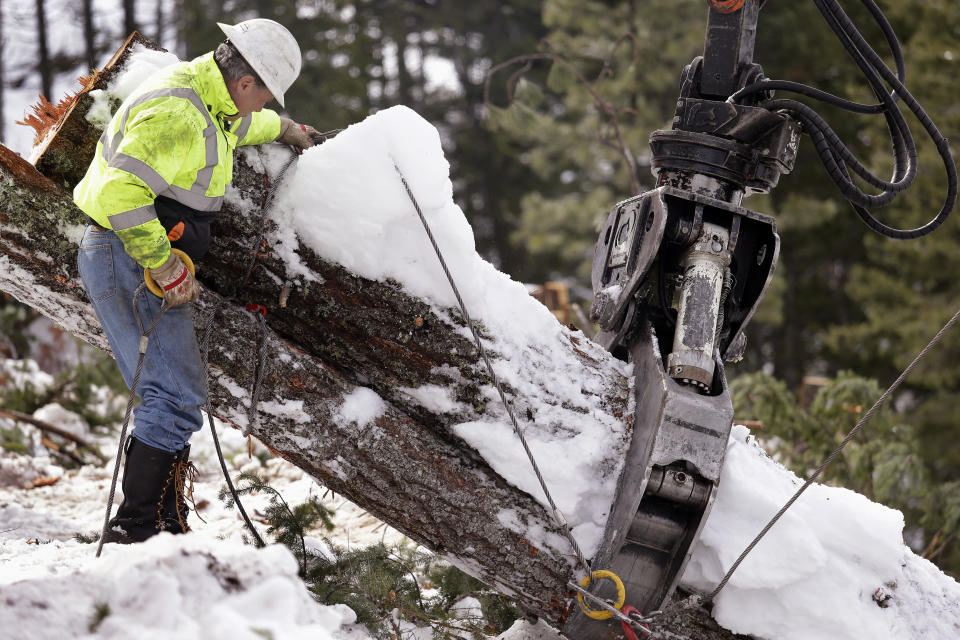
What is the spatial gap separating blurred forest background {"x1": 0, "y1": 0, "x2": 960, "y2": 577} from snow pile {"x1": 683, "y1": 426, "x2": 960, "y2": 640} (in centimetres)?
311

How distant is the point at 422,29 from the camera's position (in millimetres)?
17125

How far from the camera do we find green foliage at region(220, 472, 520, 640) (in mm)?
2848

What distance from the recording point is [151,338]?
2627mm

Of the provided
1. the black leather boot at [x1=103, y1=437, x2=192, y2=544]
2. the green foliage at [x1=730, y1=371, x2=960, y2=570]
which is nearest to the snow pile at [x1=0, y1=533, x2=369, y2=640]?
the black leather boot at [x1=103, y1=437, x2=192, y2=544]

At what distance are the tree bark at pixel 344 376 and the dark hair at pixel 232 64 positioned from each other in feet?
1.05

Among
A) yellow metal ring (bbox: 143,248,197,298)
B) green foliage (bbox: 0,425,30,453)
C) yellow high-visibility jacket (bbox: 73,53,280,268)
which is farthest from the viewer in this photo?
green foliage (bbox: 0,425,30,453)

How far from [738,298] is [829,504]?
2.81ft

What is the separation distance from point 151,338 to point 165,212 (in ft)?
1.46

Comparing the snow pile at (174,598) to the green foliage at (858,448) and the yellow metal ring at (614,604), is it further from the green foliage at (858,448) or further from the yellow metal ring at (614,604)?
the green foliage at (858,448)

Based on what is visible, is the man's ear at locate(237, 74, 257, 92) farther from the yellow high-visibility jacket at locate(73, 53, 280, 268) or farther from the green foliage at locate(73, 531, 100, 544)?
the green foliage at locate(73, 531, 100, 544)

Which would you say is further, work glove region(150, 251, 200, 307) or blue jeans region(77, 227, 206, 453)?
blue jeans region(77, 227, 206, 453)

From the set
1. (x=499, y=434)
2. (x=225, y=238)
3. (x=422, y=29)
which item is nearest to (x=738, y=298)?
(x=499, y=434)

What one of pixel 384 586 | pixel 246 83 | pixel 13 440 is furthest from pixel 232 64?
pixel 13 440

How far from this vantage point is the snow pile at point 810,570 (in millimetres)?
2674
